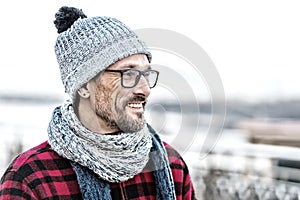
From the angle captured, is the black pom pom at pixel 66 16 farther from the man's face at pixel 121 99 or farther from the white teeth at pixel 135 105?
the white teeth at pixel 135 105

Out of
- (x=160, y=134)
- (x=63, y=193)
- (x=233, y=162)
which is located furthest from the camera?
(x=233, y=162)

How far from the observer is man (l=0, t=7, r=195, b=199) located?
5.06ft

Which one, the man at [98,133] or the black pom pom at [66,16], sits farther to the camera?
the black pom pom at [66,16]

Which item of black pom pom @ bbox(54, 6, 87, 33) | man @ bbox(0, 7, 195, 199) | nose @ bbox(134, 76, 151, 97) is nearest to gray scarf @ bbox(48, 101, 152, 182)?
man @ bbox(0, 7, 195, 199)

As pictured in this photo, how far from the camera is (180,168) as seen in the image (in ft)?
5.70

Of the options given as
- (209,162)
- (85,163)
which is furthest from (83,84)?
(209,162)

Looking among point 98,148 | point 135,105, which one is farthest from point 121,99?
point 98,148

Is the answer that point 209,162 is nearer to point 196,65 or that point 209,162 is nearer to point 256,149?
point 256,149

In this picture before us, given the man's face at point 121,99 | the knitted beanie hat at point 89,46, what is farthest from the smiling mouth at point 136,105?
the knitted beanie hat at point 89,46

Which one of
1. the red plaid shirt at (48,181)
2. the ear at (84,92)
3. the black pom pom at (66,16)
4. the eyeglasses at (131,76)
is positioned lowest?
the red plaid shirt at (48,181)

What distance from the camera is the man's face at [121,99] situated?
1541 millimetres

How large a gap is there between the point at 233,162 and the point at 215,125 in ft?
6.19

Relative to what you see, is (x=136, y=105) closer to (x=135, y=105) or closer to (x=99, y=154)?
(x=135, y=105)

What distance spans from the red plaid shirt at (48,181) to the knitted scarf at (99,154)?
0.09 ft
